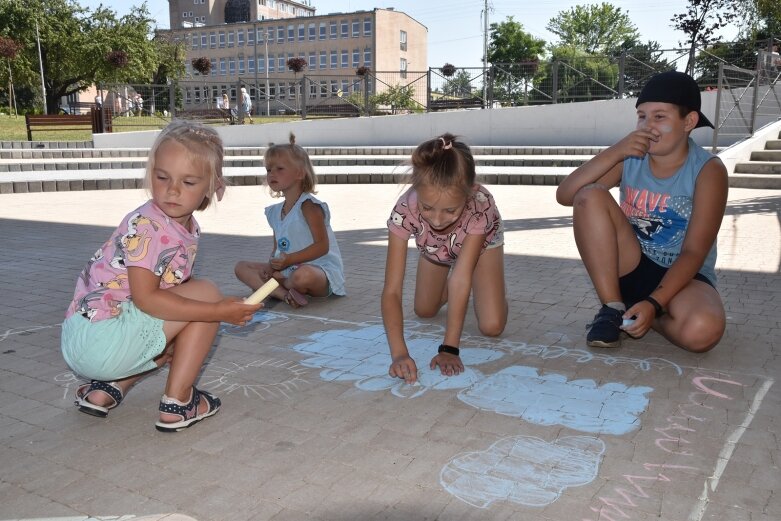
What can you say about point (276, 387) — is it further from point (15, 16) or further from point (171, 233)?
point (15, 16)

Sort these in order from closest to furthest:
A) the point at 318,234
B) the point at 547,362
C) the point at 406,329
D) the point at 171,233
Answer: the point at 171,233
the point at 547,362
the point at 406,329
the point at 318,234

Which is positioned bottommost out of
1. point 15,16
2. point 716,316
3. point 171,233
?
point 716,316

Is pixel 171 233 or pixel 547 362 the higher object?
pixel 171 233

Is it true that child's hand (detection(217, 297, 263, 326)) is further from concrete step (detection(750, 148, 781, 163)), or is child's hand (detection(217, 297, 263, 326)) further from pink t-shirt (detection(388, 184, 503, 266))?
concrete step (detection(750, 148, 781, 163))

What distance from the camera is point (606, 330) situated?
314 centimetres

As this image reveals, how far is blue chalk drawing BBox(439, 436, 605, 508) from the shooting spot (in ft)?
6.31

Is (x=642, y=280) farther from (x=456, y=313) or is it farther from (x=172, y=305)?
(x=172, y=305)

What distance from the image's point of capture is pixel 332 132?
19.0 m

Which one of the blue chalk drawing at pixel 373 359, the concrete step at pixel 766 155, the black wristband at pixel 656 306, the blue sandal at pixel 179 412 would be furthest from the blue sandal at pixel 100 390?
the concrete step at pixel 766 155

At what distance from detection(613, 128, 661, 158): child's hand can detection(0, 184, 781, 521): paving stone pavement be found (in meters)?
0.89

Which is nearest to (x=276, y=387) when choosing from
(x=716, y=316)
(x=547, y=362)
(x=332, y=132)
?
(x=547, y=362)

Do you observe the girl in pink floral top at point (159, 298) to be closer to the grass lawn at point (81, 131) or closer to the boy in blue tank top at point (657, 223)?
the boy in blue tank top at point (657, 223)

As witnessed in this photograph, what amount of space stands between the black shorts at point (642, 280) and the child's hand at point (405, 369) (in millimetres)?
1229

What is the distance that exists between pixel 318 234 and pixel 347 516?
7.93ft
